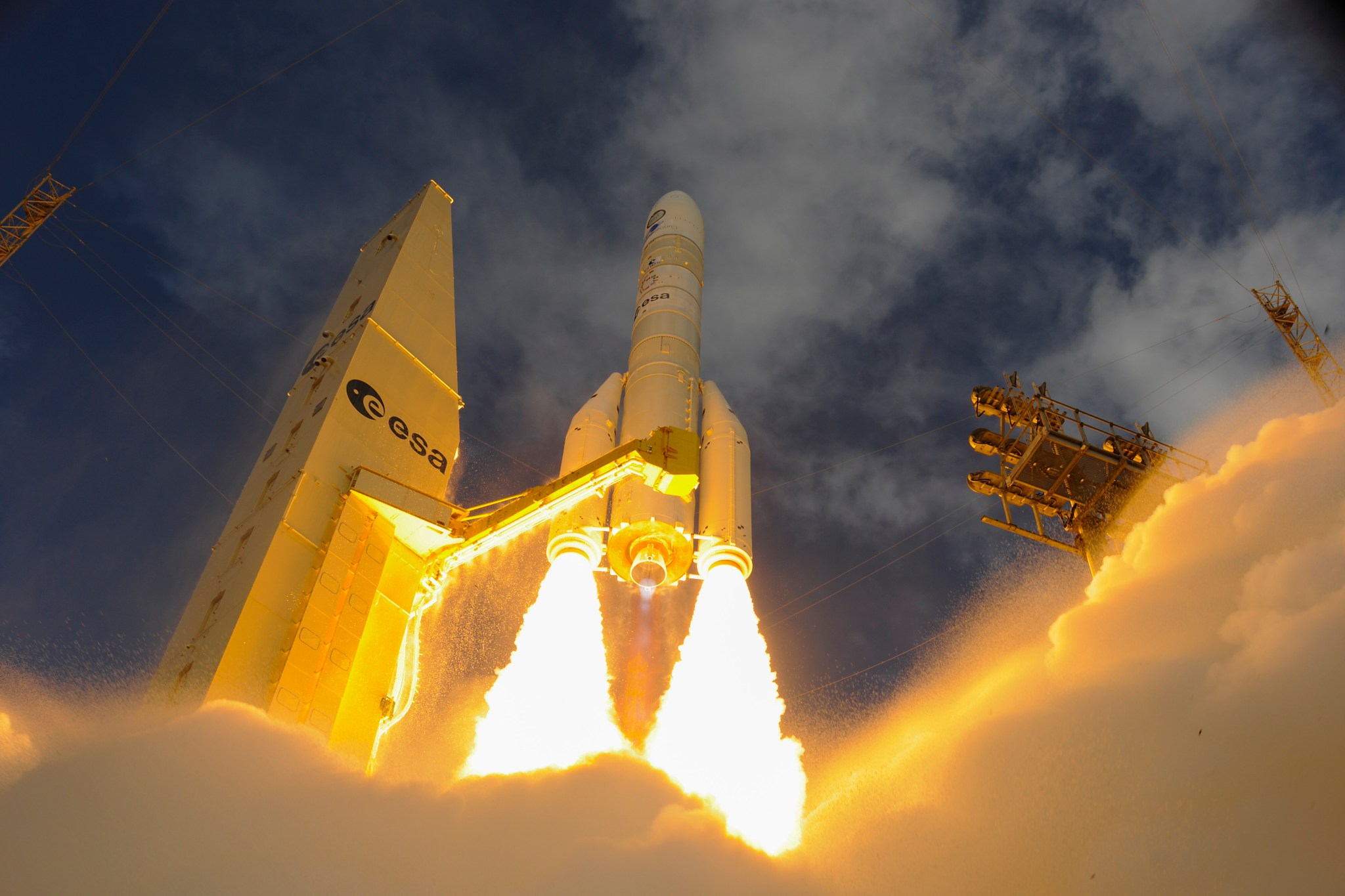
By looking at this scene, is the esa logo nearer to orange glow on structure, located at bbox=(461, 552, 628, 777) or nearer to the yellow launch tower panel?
the yellow launch tower panel

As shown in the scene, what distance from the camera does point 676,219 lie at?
18578 mm

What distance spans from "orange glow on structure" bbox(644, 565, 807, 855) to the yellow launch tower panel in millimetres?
3891

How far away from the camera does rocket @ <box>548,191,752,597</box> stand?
42.7ft

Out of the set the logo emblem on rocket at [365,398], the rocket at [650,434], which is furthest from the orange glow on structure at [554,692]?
the logo emblem on rocket at [365,398]

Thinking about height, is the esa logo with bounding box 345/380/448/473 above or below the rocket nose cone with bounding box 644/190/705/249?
below

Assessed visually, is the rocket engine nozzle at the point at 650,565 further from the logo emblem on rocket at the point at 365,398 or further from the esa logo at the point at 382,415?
the logo emblem on rocket at the point at 365,398

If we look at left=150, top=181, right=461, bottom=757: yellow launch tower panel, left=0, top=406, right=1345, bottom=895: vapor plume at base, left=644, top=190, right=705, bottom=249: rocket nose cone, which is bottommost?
left=0, top=406, right=1345, bottom=895: vapor plume at base

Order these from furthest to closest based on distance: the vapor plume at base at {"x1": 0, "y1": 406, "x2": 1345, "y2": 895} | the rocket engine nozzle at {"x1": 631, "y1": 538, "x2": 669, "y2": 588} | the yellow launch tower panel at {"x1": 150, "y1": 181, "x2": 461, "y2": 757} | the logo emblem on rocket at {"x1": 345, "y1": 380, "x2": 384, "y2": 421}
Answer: the rocket engine nozzle at {"x1": 631, "y1": 538, "x2": 669, "y2": 588} < the logo emblem on rocket at {"x1": 345, "y1": 380, "x2": 384, "y2": 421} < the yellow launch tower panel at {"x1": 150, "y1": 181, "x2": 461, "y2": 757} < the vapor plume at base at {"x1": 0, "y1": 406, "x2": 1345, "y2": 895}

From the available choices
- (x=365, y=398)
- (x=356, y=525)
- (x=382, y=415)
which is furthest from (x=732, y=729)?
(x=365, y=398)

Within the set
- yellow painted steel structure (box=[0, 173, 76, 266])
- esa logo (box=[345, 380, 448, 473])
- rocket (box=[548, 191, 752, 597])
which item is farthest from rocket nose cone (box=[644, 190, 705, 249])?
yellow painted steel structure (box=[0, 173, 76, 266])

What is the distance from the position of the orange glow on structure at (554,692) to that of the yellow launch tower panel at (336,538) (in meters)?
1.52

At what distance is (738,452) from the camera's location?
1408 cm

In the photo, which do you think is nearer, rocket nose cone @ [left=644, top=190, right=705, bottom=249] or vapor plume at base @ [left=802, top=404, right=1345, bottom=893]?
vapor plume at base @ [left=802, top=404, right=1345, bottom=893]

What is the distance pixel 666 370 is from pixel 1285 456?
9.03 metres
